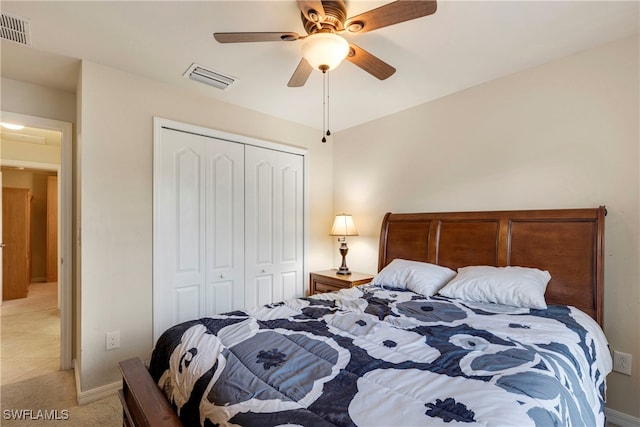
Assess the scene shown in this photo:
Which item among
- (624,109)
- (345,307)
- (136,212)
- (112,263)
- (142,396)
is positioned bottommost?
(142,396)

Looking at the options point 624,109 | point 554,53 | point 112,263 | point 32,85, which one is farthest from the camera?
point 32,85

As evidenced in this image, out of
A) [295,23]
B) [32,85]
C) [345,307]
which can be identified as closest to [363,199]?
[345,307]

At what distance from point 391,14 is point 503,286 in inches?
71.6

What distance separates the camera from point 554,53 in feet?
7.33

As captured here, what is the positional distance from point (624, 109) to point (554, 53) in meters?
0.61

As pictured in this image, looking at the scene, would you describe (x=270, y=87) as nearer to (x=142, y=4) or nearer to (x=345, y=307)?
(x=142, y=4)

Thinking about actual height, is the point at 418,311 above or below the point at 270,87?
below

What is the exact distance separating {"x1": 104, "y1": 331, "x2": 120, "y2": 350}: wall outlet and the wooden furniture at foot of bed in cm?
103

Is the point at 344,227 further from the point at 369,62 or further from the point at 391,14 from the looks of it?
the point at 391,14

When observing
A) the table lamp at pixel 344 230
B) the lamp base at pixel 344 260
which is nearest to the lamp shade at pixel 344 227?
the table lamp at pixel 344 230

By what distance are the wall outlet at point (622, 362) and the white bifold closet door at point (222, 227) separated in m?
2.81

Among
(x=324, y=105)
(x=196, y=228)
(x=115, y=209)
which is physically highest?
(x=324, y=105)

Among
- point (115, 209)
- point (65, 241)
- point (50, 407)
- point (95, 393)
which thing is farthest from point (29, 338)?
point (115, 209)

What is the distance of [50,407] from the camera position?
218 centimetres
